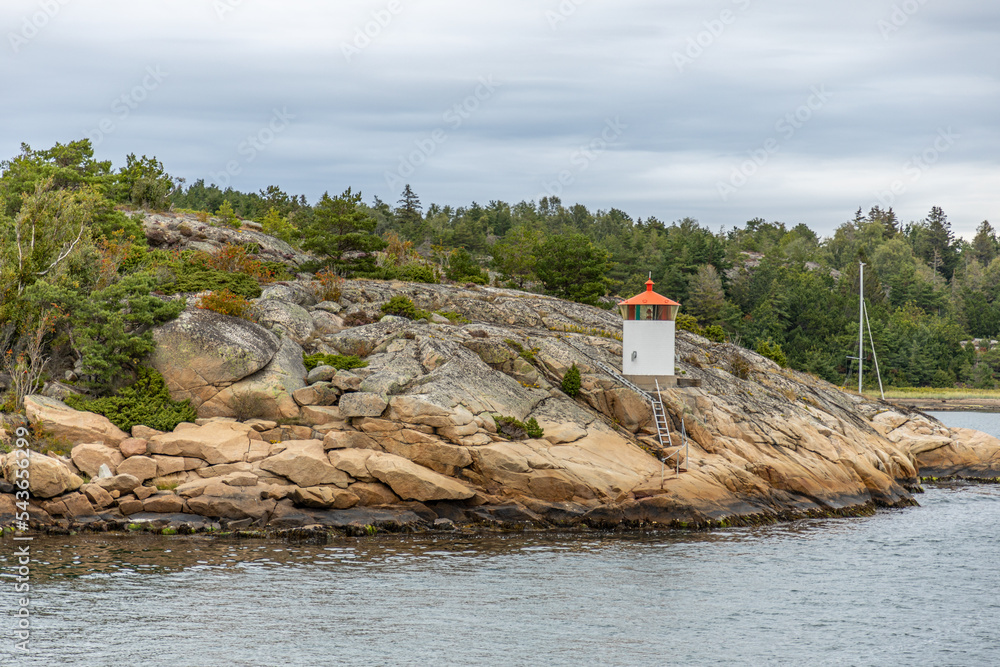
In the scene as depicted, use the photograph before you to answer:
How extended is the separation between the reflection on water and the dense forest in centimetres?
1277

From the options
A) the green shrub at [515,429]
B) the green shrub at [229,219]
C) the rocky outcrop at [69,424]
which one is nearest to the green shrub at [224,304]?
the rocky outcrop at [69,424]

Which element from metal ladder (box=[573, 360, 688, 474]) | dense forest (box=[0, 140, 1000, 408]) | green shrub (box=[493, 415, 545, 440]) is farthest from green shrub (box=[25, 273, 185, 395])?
metal ladder (box=[573, 360, 688, 474])

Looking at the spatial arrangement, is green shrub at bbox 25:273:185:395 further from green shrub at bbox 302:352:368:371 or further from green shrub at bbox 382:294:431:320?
green shrub at bbox 382:294:431:320

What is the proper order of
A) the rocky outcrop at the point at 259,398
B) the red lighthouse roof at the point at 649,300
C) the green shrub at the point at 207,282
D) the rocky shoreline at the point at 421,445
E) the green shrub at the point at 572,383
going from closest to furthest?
the rocky shoreline at the point at 421,445 < the rocky outcrop at the point at 259,398 < the green shrub at the point at 572,383 < the red lighthouse roof at the point at 649,300 < the green shrub at the point at 207,282

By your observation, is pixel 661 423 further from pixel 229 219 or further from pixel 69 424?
pixel 229 219

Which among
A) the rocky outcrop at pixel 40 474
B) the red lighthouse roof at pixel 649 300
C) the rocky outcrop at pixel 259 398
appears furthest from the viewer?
the red lighthouse roof at pixel 649 300

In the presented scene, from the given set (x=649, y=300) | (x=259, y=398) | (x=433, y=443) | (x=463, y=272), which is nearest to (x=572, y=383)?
(x=649, y=300)

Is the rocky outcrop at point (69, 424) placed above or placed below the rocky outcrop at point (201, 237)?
below

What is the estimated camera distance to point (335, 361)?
37.4 metres

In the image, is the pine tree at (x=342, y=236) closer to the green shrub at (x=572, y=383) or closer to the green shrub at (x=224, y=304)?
the green shrub at (x=224, y=304)

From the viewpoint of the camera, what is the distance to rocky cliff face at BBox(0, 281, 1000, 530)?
102 feet

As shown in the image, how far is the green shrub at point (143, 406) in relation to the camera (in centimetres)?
3322

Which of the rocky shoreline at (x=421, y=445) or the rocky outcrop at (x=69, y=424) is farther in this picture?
the rocky outcrop at (x=69, y=424)

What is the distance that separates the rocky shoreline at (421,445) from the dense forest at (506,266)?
4935 mm
